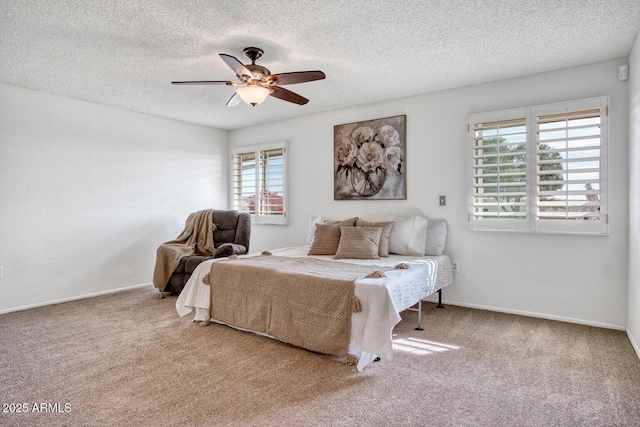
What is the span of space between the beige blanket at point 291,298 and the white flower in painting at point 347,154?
175 centimetres

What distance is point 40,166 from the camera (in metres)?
4.15

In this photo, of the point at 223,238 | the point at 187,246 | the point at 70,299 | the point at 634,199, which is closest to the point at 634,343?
the point at 634,199

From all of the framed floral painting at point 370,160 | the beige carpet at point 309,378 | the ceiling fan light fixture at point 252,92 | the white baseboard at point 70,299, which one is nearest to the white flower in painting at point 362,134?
the framed floral painting at point 370,160

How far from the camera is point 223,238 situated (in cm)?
500

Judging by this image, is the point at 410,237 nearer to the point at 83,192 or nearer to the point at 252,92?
the point at 252,92

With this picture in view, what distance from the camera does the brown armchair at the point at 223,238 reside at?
4.53 metres

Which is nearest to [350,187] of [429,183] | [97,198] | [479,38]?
[429,183]

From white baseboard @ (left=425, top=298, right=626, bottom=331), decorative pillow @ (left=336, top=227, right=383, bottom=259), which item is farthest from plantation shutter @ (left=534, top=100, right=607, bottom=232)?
decorative pillow @ (left=336, top=227, right=383, bottom=259)

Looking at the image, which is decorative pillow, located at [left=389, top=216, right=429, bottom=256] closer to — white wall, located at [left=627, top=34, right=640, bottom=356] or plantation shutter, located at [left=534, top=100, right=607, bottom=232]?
plantation shutter, located at [left=534, top=100, right=607, bottom=232]

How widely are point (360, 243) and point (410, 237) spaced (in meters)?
0.60

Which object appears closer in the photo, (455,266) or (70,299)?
(455,266)

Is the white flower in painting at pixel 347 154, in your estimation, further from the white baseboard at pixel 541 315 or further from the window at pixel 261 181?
the white baseboard at pixel 541 315

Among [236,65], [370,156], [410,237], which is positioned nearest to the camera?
[236,65]

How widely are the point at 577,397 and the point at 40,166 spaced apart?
5.31 metres
